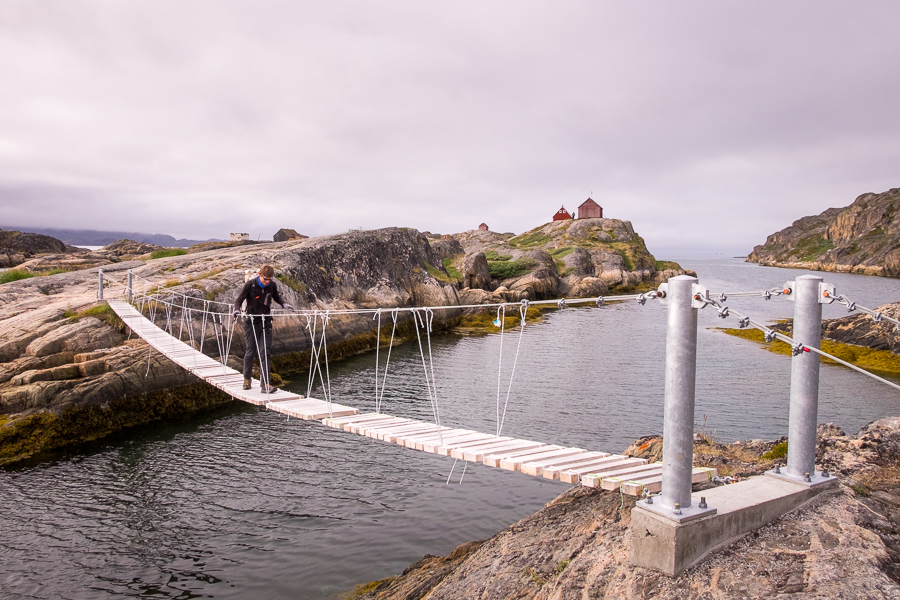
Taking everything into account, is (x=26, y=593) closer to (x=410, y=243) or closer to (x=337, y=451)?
(x=337, y=451)

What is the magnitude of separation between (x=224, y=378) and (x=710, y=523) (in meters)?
10.2

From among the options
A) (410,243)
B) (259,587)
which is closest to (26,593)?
(259,587)

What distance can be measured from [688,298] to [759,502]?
6.34 ft

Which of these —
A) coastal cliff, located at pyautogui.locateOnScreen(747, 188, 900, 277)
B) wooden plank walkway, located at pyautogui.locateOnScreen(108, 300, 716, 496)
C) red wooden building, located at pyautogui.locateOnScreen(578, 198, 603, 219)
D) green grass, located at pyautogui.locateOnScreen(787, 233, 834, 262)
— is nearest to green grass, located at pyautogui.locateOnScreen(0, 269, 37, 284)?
wooden plank walkway, located at pyautogui.locateOnScreen(108, 300, 716, 496)

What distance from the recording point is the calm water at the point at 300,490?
8.51m

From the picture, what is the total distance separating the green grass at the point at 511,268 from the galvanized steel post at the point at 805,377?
4693 cm

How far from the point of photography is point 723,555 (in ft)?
14.7

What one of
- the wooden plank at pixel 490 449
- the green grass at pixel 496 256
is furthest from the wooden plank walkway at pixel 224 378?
the green grass at pixel 496 256

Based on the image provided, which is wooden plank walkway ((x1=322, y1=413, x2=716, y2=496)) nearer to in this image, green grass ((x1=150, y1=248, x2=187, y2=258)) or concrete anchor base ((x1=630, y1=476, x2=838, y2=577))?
concrete anchor base ((x1=630, y1=476, x2=838, y2=577))

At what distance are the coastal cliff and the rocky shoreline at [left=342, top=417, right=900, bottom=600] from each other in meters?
100

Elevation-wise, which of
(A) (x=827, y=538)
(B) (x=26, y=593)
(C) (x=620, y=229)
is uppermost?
(C) (x=620, y=229)

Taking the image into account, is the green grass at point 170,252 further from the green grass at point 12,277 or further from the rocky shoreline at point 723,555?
the rocky shoreline at point 723,555

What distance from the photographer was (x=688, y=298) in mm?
4578

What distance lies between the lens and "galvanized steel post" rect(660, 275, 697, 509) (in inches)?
179
